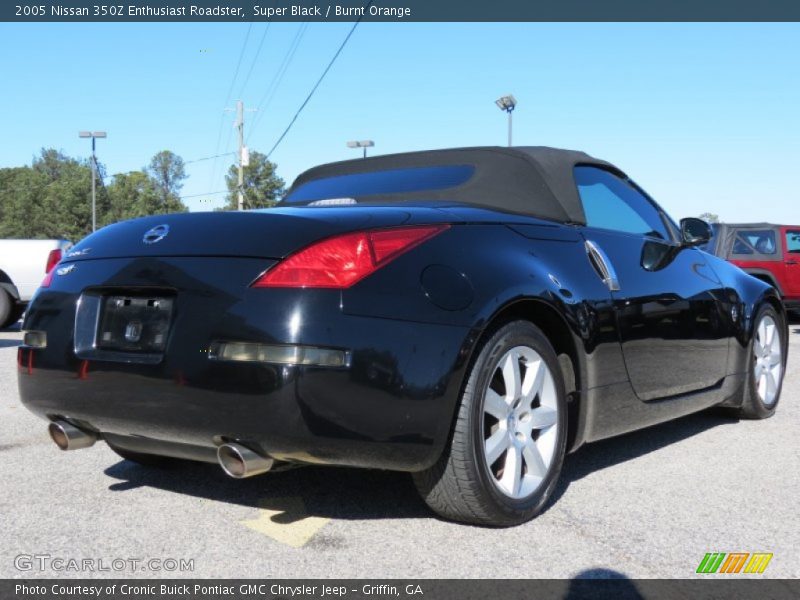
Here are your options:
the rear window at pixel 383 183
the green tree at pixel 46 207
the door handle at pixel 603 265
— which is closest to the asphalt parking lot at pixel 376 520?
the door handle at pixel 603 265

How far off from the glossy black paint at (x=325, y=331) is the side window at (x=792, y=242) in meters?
12.7

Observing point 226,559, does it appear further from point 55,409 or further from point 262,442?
point 55,409

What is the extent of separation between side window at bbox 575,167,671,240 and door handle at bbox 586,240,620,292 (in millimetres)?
227

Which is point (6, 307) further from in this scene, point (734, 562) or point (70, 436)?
point (734, 562)

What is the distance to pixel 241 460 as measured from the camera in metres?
2.52

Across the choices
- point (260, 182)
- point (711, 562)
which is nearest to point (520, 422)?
point (711, 562)

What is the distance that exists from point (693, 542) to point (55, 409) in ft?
7.39

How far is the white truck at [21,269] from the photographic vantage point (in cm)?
1208

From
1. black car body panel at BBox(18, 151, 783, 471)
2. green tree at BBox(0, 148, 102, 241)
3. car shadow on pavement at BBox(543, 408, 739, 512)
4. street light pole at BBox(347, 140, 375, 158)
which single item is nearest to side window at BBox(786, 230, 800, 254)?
car shadow on pavement at BBox(543, 408, 739, 512)

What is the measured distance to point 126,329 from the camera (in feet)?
9.08

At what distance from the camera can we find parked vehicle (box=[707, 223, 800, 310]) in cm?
1447

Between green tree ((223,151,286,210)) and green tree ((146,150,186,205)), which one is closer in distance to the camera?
green tree ((223,151,286,210))

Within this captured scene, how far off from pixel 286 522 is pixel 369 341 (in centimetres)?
86

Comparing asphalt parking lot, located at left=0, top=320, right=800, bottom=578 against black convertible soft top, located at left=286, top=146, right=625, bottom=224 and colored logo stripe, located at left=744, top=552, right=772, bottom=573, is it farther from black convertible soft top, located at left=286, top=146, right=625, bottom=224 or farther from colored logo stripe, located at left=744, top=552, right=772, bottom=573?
black convertible soft top, located at left=286, top=146, right=625, bottom=224
